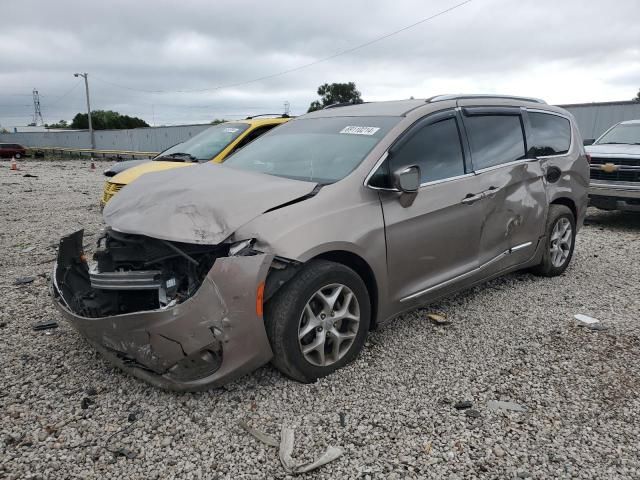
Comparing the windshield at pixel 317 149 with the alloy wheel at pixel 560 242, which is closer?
the windshield at pixel 317 149

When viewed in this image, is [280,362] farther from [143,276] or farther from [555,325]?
[555,325]

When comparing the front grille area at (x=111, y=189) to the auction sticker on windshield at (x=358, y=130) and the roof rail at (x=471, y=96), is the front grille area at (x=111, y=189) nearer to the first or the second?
the auction sticker on windshield at (x=358, y=130)

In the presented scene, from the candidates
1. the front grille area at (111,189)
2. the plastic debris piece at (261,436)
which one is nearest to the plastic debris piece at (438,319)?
the plastic debris piece at (261,436)

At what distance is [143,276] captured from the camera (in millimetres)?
2986

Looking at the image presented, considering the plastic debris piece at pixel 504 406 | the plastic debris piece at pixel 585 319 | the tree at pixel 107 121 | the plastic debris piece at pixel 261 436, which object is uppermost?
the tree at pixel 107 121

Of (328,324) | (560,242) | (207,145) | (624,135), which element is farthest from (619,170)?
(328,324)

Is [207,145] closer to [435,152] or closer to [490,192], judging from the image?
[435,152]

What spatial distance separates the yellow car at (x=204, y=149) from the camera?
7051 mm

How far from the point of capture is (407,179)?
130 inches

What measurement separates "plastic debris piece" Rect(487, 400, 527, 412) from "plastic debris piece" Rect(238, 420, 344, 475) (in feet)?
3.31

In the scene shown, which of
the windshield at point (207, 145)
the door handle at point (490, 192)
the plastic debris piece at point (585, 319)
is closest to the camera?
the door handle at point (490, 192)

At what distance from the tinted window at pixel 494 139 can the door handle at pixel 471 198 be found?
253mm

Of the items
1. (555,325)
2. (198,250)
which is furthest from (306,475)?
(555,325)

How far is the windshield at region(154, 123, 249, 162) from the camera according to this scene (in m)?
7.19
